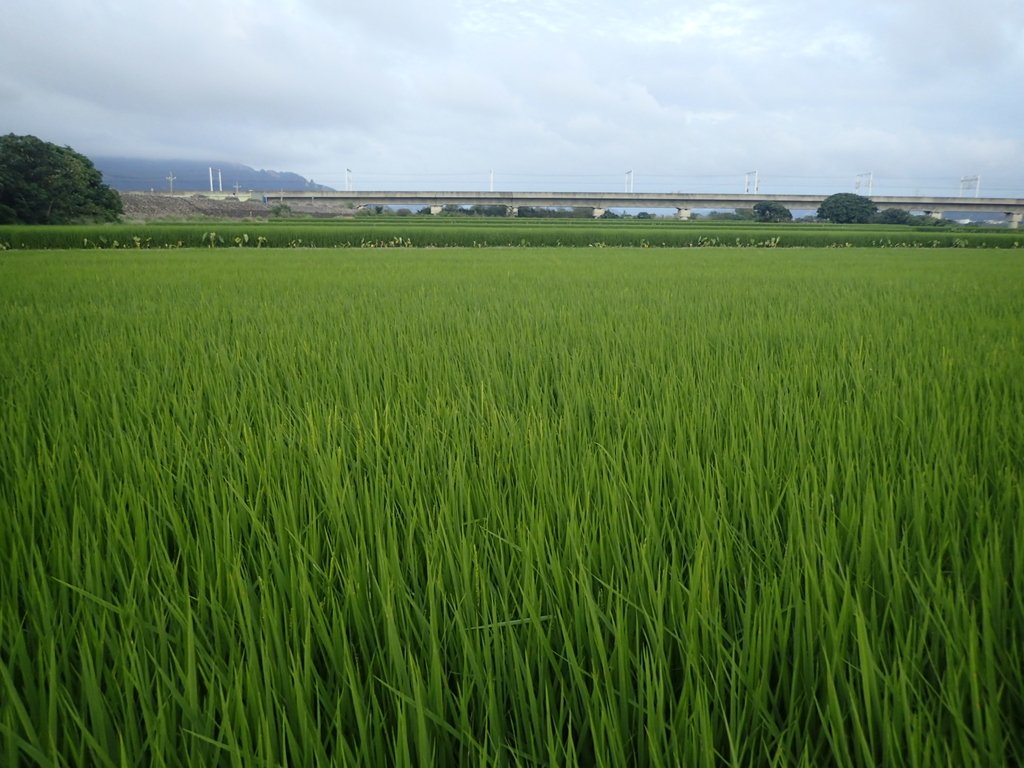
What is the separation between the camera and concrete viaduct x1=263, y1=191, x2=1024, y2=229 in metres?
45.7

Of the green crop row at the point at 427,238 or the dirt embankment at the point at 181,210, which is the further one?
the dirt embankment at the point at 181,210

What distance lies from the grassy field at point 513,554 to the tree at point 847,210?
42.6 m

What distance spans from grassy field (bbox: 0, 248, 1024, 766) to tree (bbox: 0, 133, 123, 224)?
2491 cm

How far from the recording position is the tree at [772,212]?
40156 millimetres

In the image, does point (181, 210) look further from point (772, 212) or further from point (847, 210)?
point (847, 210)

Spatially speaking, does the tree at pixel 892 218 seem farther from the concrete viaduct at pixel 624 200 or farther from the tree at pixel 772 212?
the concrete viaduct at pixel 624 200

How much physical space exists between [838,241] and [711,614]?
79.2 ft

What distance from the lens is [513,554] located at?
2.67 ft

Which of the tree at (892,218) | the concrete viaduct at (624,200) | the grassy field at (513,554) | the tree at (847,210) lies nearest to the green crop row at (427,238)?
the tree at (847,210)

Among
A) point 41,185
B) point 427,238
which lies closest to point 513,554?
point 427,238

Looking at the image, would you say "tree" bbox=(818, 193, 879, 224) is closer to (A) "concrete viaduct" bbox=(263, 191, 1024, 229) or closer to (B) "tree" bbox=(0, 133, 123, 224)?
(A) "concrete viaduct" bbox=(263, 191, 1024, 229)

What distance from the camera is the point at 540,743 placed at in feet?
1.72

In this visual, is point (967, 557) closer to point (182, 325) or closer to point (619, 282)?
point (182, 325)

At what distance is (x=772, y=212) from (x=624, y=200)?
10592 mm
